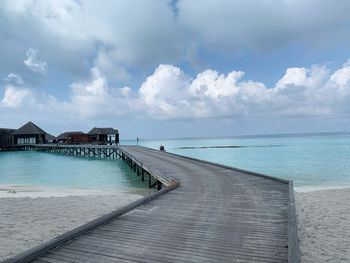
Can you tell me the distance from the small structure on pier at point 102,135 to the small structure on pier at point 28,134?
17.1 m

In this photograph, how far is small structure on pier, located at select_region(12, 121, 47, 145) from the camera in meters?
57.5

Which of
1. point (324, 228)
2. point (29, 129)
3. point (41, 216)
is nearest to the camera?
point (324, 228)

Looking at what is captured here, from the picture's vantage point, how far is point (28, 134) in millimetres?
58844

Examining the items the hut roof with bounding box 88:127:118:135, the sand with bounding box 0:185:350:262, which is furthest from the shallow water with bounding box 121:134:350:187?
the hut roof with bounding box 88:127:118:135

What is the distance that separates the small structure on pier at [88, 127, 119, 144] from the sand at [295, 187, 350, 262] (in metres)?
48.2

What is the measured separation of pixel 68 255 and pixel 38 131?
66318 millimetres

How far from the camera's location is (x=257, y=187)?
8.37m

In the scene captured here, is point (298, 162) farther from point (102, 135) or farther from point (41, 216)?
point (102, 135)

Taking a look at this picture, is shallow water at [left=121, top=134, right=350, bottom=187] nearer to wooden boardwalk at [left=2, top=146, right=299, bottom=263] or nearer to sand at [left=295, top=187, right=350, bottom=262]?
sand at [left=295, top=187, right=350, bottom=262]

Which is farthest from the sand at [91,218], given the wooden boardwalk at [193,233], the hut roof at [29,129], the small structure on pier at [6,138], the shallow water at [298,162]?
the small structure on pier at [6,138]

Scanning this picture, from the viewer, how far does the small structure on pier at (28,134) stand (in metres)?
57.5

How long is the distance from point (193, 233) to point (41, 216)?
275 inches

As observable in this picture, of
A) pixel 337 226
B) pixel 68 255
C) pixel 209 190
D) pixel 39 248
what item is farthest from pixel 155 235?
pixel 337 226

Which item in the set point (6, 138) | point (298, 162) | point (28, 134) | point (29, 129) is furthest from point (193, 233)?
point (6, 138)
